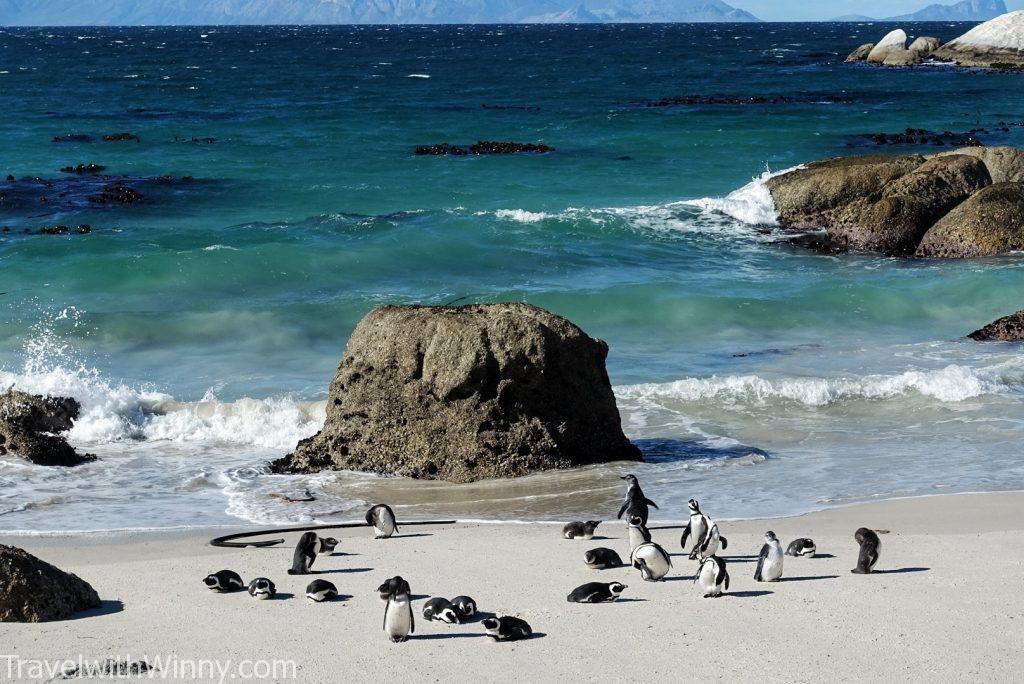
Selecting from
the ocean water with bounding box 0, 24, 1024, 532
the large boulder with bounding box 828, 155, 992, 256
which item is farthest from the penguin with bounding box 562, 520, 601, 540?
the large boulder with bounding box 828, 155, 992, 256

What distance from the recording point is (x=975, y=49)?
79875 millimetres

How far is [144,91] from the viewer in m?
63.9

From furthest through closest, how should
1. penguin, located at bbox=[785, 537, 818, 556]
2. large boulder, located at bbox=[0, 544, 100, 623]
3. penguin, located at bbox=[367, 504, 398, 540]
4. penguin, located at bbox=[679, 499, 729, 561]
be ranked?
penguin, located at bbox=[367, 504, 398, 540] → penguin, located at bbox=[785, 537, 818, 556] → penguin, located at bbox=[679, 499, 729, 561] → large boulder, located at bbox=[0, 544, 100, 623]

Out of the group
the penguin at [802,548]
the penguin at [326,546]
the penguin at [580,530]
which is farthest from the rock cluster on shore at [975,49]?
the penguin at [326,546]

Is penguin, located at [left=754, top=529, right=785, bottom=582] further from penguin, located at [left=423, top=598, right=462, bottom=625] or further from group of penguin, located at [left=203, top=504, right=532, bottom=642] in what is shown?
penguin, located at [left=423, top=598, right=462, bottom=625]

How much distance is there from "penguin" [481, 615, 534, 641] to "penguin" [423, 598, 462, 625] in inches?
9.5

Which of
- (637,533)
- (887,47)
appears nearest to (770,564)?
(637,533)

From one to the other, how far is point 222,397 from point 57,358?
153 inches

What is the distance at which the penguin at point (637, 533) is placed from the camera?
9281mm

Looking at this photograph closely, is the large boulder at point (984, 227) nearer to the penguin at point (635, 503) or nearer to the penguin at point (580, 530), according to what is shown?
the penguin at point (635, 503)

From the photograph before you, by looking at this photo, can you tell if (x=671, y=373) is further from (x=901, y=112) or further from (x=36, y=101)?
(x=36, y=101)

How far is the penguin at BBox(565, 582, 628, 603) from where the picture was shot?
8.19m

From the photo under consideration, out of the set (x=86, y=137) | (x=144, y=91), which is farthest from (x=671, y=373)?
(x=144, y=91)

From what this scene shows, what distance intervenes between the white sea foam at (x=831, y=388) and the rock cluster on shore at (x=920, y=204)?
8.57 metres
